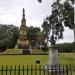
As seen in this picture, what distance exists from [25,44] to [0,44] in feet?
42.7

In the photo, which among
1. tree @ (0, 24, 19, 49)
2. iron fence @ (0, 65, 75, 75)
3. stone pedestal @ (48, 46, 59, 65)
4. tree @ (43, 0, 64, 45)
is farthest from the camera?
tree @ (0, 24, 19, 49)

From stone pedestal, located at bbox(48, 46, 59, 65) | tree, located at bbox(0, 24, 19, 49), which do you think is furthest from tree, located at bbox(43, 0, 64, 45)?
tree, located at bbox(0, 24, 19, 49)

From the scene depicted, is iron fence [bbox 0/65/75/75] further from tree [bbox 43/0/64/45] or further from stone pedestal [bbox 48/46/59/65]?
tree [bbox 43/0/64/45]

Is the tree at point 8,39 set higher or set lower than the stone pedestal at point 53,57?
higher

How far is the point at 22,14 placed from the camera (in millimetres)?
50969

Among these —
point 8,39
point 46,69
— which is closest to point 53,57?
point 46,69

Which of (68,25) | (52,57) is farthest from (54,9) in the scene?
(52,57)

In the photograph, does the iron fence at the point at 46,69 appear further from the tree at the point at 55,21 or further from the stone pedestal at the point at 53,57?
the tree at the point at 55,21

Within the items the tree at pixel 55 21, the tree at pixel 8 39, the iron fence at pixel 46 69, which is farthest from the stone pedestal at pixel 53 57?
the tree at pixel 8 39

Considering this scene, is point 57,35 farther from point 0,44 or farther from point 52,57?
point 0,44

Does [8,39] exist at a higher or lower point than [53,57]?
higher

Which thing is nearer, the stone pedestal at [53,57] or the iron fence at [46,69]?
the iron fence at [46,69]

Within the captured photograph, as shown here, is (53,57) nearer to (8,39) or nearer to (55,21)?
(55,21)

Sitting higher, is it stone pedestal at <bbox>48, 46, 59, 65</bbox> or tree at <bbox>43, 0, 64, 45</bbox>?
tree at <bbox>43, 0, 64, 45</bbox>
